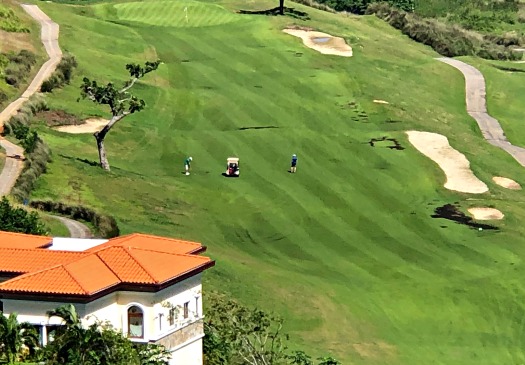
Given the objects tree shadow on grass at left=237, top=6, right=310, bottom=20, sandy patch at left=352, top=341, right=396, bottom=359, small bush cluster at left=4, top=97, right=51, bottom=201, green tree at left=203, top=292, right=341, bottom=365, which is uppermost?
green tree at left=203, top=292, right=341, bottom=365

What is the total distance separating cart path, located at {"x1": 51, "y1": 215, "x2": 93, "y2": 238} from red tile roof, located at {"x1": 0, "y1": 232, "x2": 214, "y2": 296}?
609 inches

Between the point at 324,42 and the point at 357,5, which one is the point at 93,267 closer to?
the point at 324,42

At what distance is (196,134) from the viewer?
80.1 meters

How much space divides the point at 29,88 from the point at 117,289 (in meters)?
48.4

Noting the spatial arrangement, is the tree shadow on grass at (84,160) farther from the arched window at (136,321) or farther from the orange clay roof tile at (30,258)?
the arched window at (136,321)

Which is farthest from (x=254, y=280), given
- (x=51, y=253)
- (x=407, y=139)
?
(x=407, y=139)

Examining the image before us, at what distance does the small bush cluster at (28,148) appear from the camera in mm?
59688

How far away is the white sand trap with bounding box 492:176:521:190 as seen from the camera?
78.5 m

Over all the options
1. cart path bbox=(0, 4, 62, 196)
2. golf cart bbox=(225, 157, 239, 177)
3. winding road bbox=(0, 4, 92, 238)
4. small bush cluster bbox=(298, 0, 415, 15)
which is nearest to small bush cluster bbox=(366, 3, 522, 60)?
small bush cluster bbox=(298, 0, 415, 15)

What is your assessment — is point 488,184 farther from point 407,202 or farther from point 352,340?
point 352,340

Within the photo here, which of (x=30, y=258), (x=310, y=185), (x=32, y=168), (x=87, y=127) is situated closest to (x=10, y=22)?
(x=87, y=127)

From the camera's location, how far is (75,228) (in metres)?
54.9

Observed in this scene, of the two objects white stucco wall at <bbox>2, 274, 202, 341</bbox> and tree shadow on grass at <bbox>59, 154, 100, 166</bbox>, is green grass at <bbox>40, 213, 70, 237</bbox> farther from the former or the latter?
A: white stucco wall at <bbox>2, 274, 202, 341</bbox>

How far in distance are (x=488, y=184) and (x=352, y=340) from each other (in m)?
28.7
